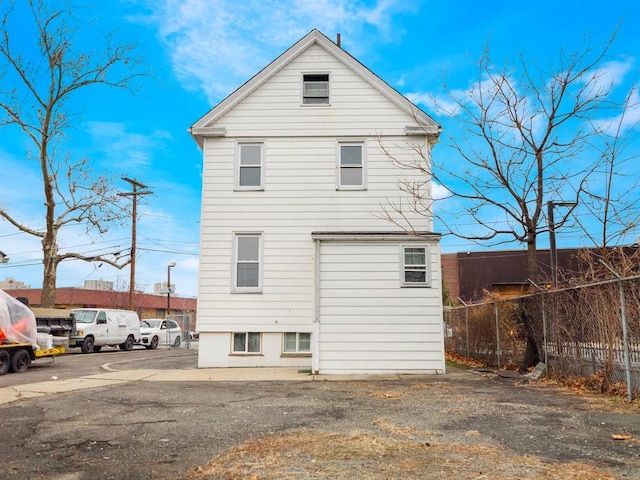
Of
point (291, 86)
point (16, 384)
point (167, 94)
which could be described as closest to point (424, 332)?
point (291, 86)

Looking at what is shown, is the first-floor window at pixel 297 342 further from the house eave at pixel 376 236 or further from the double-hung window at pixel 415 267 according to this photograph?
the double-hung window at pixel 415 267

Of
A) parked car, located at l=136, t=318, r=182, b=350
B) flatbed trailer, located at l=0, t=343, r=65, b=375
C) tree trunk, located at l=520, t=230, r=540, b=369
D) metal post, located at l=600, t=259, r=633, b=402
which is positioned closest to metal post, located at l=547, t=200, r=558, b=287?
tree trunk, located at l=520, t=230, r=540, b=369

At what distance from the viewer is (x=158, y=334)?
2873 cm

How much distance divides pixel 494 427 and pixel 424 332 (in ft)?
21.2

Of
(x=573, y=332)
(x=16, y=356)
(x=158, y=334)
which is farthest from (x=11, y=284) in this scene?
(x=573, y=332)

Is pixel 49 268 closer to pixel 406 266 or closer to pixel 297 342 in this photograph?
pixel 297 342

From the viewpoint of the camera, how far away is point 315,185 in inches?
592

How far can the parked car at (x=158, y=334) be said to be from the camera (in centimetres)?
2808

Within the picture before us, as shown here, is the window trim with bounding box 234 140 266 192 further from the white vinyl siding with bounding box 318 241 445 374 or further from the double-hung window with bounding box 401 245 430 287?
the double-hung window with bounding box 401 245 430 287

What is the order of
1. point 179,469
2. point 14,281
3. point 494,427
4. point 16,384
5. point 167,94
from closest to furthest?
1. point 179,469
2. point 494,427
3. point 16,384
4. point 167,94
5. point 14,281

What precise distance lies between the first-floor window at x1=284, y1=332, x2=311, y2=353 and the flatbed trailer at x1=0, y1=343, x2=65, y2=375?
7.41 m

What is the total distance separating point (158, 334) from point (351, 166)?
18.5 metres

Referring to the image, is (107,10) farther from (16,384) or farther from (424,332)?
(424,332)

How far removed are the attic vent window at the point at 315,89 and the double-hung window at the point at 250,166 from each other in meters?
2.10
